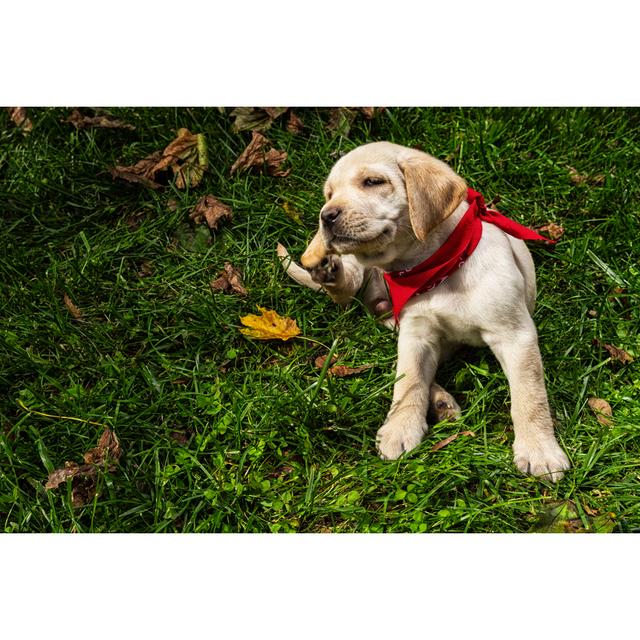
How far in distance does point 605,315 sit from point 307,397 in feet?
5.85

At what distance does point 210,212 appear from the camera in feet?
15.8

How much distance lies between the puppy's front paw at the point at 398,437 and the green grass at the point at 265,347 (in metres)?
0.06

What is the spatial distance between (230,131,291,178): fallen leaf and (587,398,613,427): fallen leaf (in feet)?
8.43

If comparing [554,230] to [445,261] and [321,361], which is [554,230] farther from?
[321,361]

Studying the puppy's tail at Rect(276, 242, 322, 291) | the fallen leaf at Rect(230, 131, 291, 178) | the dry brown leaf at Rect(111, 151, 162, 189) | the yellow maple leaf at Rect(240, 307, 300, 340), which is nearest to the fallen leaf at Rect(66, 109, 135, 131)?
the dry brown leaf at Rect(111, 151, 162, 189)

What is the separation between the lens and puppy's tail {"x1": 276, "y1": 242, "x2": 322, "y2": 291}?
4.32 m

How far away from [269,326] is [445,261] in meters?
1.20

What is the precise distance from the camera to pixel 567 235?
4660 millimetres

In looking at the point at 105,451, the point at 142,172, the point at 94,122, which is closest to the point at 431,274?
the point at 105,451

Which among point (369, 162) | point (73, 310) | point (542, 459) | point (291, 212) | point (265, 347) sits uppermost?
point (369, 162)

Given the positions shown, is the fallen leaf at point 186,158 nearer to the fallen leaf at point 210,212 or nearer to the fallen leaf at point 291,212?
the fallen leaf at point 210,212

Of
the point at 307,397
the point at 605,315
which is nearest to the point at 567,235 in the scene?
the point at 605,315

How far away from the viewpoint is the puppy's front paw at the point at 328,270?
395 centimetres

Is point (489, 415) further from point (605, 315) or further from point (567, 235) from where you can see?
point (567, 235)
